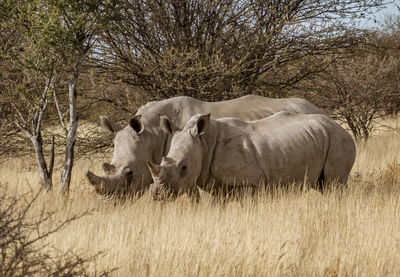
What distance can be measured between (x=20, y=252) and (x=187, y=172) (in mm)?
2840

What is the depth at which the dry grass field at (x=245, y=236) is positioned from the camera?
13.1ft

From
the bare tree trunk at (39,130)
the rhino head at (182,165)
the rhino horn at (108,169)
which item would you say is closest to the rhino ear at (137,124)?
the rhino horn at (108,169)

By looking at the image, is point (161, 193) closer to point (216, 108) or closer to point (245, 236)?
point (245, 236)

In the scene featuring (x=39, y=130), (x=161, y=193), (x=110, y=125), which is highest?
(x=110, y=125)

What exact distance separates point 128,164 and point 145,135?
43cm

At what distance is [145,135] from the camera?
6.65 metres

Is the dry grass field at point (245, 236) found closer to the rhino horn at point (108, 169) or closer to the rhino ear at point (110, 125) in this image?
A: the rhino horn at point (108, 169)

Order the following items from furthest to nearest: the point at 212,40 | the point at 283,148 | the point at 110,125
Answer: the point at 212,40 < the point at 110,125 < the point at 283,148

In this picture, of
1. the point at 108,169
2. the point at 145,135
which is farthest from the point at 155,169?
the point at 145,135

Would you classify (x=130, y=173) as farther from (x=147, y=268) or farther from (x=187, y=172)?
(x=147, y=268)

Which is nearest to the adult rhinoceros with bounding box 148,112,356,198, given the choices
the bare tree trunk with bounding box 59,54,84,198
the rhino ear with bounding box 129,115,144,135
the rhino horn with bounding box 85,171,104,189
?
the rhino ear with bounding box 129,115,144,135

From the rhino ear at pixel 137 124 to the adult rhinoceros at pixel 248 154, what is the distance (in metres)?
0.35

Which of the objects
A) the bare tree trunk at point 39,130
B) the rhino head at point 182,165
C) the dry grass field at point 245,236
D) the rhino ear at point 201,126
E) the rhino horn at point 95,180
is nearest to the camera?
the dry grass field at point 245,236

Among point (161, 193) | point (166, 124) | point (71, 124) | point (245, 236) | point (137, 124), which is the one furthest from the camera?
point (71, 124)
